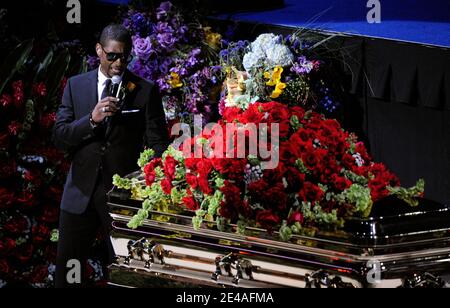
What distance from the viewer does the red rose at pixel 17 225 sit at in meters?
5.00

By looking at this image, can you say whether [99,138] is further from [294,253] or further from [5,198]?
[294,253]

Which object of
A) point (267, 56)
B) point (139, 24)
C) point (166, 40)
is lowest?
point (267, 56)

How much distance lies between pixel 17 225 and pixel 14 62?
0.94 metres

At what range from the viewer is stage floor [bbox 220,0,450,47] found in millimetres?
5191

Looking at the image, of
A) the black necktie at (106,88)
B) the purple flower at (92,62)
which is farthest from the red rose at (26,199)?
the black necktie at (106,88)

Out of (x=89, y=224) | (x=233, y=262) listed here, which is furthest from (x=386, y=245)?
(x=89, y=224)

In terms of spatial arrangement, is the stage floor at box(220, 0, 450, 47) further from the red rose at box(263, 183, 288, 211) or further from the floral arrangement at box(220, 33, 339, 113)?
the red rose at box(263, 183, 288, 211)

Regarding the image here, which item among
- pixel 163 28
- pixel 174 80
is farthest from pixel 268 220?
pixel 163 28

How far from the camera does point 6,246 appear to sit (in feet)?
16.4

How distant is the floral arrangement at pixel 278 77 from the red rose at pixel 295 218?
2.14 metres

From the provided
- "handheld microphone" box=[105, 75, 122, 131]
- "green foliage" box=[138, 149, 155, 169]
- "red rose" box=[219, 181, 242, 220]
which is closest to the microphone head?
"handheld microphone" box=[105, 75, 122, 131]

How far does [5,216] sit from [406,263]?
2.88m
